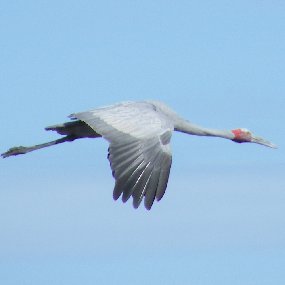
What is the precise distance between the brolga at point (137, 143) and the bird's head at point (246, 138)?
9.84ft

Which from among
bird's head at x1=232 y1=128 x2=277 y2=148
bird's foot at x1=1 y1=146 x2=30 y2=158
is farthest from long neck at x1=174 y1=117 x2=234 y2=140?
bird's foot at x1=1 y1=146 x2=30 y2=158

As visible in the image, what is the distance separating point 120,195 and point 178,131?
4426 mm

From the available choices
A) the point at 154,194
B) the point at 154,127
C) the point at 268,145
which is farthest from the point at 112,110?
the point at 268,145

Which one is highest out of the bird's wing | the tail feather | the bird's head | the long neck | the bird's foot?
the bird's head

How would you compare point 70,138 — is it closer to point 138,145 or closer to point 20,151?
point 20,151

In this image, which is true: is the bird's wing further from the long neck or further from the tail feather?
the tail feather

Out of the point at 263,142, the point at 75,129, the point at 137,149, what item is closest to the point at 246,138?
the point at 263,142

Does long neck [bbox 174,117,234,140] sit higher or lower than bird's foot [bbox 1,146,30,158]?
higher

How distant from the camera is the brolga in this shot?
1916 cm

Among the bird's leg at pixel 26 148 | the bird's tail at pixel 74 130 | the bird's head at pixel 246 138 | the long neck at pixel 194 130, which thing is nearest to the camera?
the long neck at pixel 194 130

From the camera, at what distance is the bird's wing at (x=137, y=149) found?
19.1m

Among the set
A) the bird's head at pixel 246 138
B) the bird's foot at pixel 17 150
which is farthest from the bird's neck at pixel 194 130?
the bird's foot at pixel 17 150

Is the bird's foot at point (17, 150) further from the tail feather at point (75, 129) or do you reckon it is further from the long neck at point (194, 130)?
the long neck at point (194, 130)

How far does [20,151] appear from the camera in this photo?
2508cm
